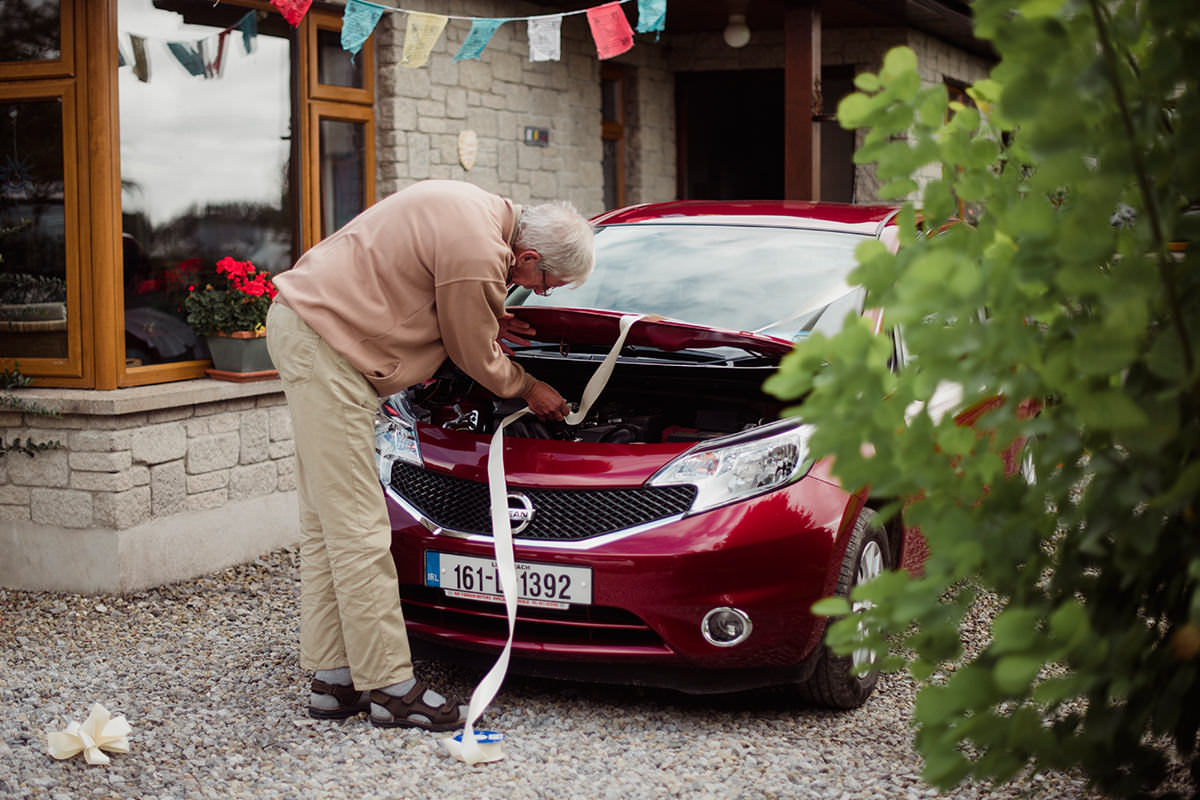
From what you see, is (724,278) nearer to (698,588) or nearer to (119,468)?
(698,588)

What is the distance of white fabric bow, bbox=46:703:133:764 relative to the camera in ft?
11.8

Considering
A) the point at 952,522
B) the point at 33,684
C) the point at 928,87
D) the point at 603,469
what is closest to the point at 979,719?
the point at 952,522

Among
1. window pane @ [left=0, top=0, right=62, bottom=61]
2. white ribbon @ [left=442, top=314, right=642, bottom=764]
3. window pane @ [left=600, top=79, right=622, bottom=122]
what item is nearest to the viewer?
white ribbon @ [left=442, top=314, right=642, bottom=764]

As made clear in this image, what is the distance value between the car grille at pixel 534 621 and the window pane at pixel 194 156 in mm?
2491

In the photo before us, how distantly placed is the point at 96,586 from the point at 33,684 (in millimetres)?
1154

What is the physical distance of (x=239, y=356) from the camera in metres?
6.03

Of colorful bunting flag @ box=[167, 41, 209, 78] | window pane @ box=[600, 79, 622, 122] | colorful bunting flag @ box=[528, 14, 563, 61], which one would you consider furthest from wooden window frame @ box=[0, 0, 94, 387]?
window pane @ box=[600, 79, 622, 122]

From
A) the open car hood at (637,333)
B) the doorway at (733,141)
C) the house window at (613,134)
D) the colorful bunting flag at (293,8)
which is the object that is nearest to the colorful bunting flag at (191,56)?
the colorful bunting flag at (293,8)

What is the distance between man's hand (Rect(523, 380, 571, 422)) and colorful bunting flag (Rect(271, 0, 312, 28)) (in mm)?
2756

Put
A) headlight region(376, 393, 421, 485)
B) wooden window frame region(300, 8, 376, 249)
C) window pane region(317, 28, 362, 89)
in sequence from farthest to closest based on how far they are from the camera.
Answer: window pane region(317, 28, 362, 89), wooden window frame region(300, 8, 376, 249), headlight region(376, 393, 421, 485)

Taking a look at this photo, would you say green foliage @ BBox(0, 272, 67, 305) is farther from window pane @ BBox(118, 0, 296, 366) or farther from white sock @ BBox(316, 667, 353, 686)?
white sock @ BBox(316, 667, 353, 686)

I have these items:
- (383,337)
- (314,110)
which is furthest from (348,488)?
(314,110)

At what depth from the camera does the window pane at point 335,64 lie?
6941 millimetres

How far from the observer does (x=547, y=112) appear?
8797 millimetres
